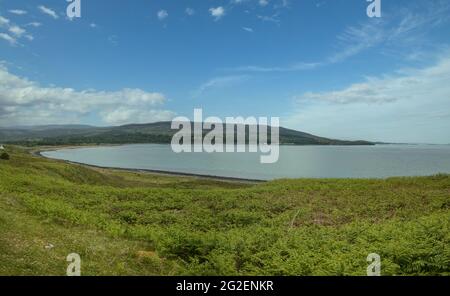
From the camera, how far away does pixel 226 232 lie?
22.5 m

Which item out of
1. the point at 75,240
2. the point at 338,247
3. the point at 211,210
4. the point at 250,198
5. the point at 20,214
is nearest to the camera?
the point at 338,247

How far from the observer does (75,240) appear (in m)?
17.5

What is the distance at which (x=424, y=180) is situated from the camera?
38656 millimetres

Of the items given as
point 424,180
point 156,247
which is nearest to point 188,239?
point 156,247

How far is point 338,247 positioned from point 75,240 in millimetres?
12515

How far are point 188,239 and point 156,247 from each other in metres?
1.70

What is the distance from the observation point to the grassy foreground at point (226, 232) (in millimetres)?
13984

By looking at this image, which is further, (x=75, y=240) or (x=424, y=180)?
(x=424, y=180)

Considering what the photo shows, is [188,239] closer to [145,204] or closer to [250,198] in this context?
[145,204]

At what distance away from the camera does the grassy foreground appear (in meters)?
Answer: 14.0
